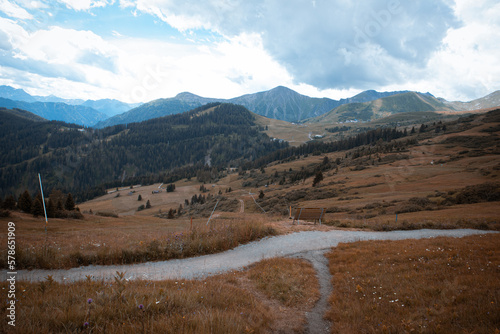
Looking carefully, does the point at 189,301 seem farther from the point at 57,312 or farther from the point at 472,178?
the point at 472,178

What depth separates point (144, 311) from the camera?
179 inches

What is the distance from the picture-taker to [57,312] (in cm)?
419

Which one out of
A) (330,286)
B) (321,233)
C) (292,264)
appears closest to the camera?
(330,286)

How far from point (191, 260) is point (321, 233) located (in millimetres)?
9903

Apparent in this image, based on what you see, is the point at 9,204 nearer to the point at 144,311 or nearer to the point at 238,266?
the point at 238,266

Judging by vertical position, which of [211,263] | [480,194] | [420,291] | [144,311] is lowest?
[480,194]

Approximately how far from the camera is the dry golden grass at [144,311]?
4012 millimetres

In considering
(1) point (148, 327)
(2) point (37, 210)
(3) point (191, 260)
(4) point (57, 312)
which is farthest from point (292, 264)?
(2) point (37, 210)

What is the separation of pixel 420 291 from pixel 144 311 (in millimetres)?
6883

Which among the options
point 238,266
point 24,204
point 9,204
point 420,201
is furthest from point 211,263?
point 9,204

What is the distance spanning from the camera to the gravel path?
8481 millimetres

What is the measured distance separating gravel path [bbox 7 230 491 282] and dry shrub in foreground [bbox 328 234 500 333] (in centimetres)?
337

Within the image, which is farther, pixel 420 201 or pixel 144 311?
pixel 420 201

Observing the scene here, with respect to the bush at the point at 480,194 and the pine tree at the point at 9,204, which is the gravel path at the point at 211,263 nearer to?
the bush at the point at 480,194
